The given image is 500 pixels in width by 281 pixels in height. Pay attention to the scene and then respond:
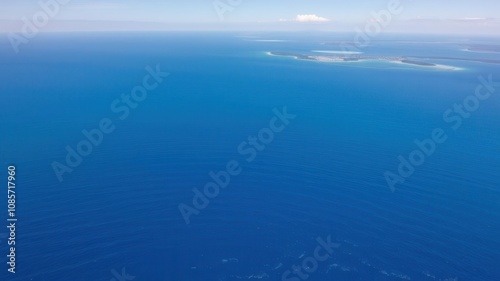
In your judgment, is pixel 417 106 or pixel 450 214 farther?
pixel 417 106

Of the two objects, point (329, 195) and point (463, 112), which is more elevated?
point (463, 112)

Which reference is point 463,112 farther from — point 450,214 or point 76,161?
point 76,161

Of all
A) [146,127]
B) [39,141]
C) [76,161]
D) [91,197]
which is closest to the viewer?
[91,197]

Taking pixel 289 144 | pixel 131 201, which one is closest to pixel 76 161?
pixel 131 201

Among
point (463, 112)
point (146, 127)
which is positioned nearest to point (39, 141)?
point (146, 127)


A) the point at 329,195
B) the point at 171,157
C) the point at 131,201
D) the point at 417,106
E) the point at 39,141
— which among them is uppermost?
the point at 417,106

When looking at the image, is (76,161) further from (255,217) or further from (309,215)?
(309,215)

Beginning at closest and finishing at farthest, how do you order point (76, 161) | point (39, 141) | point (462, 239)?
point (462, 239) < point (76, 161) < point (39, 141)
